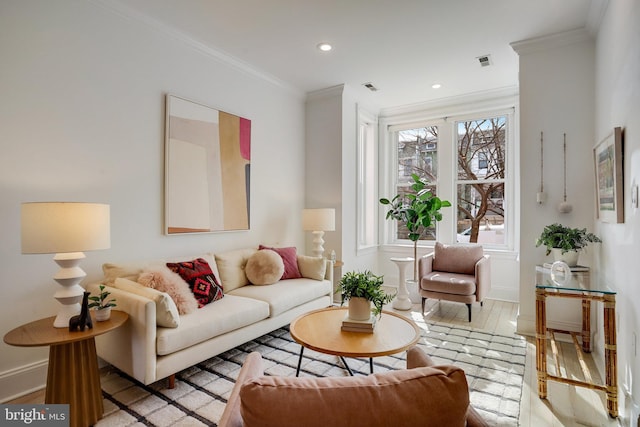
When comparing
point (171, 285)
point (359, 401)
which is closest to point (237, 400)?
point (359, 401)

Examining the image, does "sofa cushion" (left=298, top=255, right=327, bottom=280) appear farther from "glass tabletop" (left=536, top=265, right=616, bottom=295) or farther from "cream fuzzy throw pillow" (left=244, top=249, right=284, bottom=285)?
"glass tabletop" (left=536, top=265, right=616, bottom=295)

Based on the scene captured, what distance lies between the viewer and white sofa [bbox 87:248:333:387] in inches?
83.9

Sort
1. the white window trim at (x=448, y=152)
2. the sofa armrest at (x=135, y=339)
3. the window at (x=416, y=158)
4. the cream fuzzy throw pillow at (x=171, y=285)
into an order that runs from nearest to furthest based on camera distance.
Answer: the sofa armrest at (x=135, y=339) → the cream fuzzy throw pillow at (x=171, y=285) → the white window trim at (x=448, y=152) → the window at (x=416, y=158)

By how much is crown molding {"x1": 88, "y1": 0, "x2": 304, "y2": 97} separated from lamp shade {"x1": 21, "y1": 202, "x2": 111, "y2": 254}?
5.72ft

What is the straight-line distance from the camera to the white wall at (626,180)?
6.12 feet

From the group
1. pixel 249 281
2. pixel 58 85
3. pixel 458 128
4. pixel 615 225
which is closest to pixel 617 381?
pixel 615 225

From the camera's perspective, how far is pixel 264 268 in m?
3.44

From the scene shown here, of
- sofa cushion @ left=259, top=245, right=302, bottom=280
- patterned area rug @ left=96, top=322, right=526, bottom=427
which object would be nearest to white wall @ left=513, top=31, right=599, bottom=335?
patterned area rug @ left=96, top=322, right=526, bottom=427

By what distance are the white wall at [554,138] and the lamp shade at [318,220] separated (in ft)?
6.78

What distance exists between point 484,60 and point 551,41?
0.63 meters

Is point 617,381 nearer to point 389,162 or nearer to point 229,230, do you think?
point 229,230

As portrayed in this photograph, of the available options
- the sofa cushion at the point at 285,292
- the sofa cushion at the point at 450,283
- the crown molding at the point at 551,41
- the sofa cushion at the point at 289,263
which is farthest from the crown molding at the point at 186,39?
the sofa cushion at the point at 450,283

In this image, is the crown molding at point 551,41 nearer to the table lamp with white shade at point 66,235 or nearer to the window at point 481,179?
the window at point 481,179

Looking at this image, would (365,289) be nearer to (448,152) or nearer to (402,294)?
(402,294)
